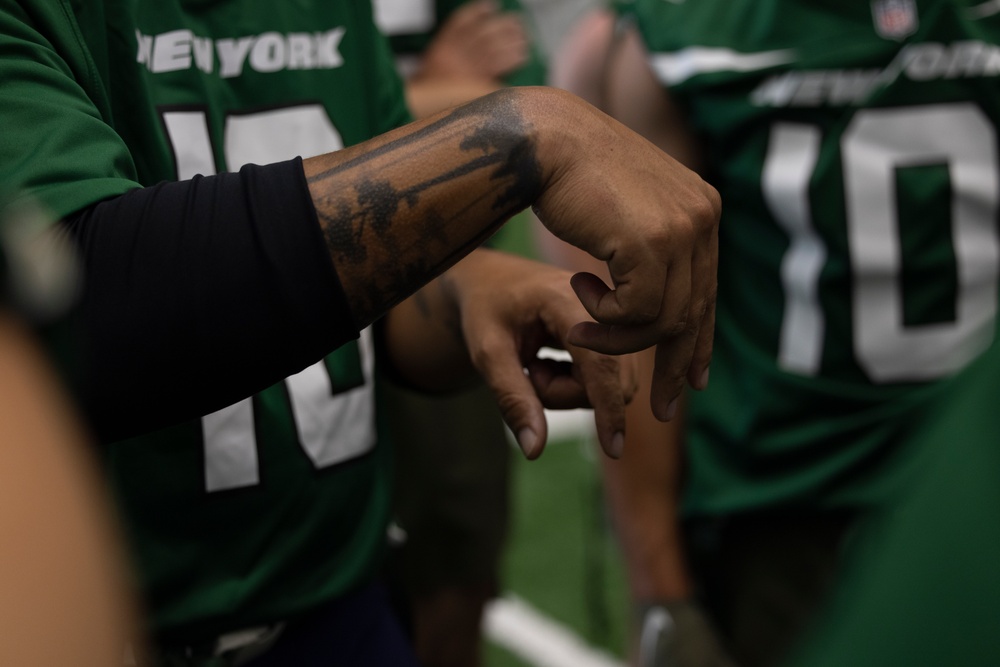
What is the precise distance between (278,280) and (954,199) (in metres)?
1.32

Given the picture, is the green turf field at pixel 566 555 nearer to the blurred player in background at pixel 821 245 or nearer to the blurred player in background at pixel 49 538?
the blurred player in background at pixel 821 245

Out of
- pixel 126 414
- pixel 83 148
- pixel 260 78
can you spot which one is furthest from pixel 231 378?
pixel 260 78

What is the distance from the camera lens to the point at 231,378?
791 mm

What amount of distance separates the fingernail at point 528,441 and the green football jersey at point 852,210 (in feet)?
2.85

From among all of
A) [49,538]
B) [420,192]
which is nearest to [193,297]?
[420,192]

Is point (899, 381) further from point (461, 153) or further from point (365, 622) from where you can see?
point (461, 153)

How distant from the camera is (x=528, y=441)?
1.00 metres

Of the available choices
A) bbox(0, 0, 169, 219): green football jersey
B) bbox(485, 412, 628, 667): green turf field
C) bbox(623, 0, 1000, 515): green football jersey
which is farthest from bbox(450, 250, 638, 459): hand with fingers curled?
bbox(485, 412, 628, 667): green turf field

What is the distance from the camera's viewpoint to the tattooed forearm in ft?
2.65

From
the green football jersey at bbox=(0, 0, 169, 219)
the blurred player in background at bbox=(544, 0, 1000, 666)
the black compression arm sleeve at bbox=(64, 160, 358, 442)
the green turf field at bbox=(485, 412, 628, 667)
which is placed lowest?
the green turf field at bbox=(485, 412, 628, 667)

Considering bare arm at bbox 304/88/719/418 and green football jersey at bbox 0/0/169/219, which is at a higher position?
green football jersey at bbox 0/0/169/219

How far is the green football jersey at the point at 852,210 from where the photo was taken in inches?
66.9

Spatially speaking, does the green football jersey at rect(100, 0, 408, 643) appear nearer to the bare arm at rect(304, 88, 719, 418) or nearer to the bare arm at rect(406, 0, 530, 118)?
the bare arm at rect(304, 88, 719, 418)

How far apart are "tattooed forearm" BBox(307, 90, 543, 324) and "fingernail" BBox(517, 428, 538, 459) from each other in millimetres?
236
